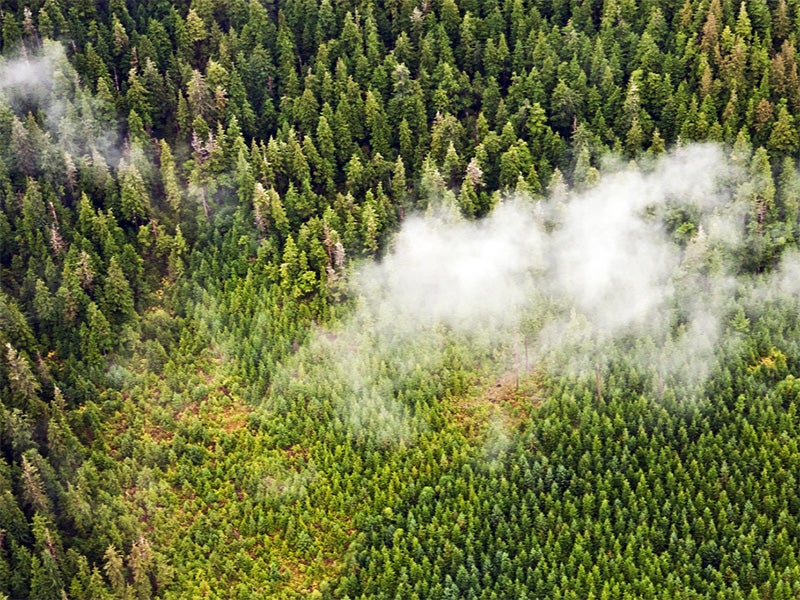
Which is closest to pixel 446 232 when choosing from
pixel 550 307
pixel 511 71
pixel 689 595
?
pixel 550 307

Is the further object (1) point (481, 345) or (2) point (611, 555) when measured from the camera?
(1) point (481, 345)

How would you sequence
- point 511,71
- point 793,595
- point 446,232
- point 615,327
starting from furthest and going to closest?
1. point 511,71
2. point 446,232
3. point 615,327
4. point 793,595

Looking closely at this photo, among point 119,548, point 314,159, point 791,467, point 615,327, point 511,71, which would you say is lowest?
point 119,548

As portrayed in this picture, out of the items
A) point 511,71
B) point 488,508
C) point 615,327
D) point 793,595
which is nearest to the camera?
point 793,595

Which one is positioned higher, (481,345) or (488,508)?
(481,345)

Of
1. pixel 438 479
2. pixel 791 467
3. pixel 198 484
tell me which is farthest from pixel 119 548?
pixel 791 467

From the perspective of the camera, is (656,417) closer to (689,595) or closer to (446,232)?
(689,595)
